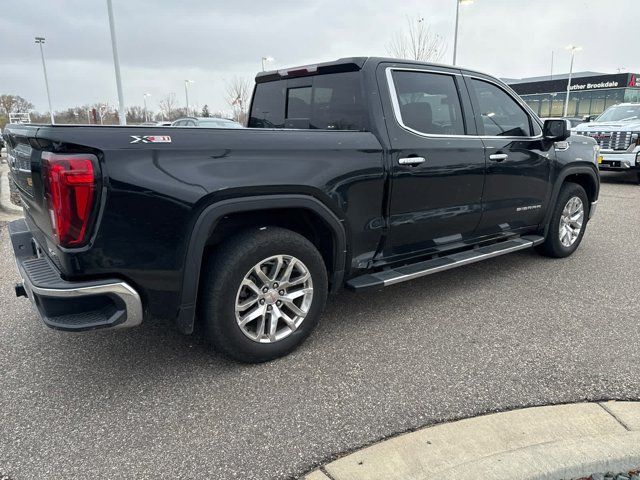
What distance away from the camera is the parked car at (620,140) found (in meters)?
A: 10.9

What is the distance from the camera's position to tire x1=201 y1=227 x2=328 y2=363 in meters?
2.78

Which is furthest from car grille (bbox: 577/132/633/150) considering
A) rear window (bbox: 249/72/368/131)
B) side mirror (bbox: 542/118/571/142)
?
rear window (bbox: 249/72/368/131)

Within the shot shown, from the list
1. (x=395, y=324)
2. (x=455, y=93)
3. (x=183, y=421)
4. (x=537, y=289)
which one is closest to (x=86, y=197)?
(x=183, y=421)

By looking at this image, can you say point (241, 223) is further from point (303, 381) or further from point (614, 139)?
point (614, 139)

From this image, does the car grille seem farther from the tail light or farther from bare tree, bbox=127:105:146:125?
bare tree, bbox=127:105:146:125

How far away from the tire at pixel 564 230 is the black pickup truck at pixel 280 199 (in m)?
0.53

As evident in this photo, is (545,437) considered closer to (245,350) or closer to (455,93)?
(245,350)

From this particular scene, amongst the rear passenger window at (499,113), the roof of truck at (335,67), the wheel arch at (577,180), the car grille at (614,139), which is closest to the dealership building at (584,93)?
the car grille at (614,139)

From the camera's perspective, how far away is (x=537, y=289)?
172 inches

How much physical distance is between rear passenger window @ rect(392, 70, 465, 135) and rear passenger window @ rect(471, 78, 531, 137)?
33 cm

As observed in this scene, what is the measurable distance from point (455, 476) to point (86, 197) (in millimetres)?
2088

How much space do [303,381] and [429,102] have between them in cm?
230

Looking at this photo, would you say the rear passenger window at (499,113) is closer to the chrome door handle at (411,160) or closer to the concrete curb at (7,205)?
the chrome door handle at (411,160)

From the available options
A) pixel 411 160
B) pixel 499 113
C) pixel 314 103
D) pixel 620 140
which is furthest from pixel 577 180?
pixel 620 140
